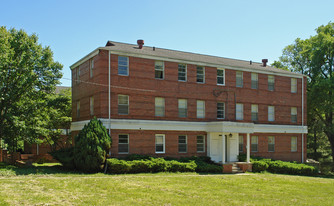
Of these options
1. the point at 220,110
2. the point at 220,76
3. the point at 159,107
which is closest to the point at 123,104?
the point at 159,107

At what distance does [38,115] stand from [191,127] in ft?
41.5

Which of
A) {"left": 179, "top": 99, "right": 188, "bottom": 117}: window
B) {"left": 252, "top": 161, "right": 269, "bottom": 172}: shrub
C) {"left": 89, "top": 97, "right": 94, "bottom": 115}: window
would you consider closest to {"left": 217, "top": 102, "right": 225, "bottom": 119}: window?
{"left": 179, "top": 99, "right": 188, "bottom": 117}: window

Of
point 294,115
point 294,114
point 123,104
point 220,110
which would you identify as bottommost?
point 294,115

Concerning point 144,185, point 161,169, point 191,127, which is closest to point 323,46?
point 191,127

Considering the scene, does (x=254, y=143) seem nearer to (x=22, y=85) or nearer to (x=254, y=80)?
(x=254, y=80)

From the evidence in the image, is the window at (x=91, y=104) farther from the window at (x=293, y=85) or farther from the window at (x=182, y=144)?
the window at (x=293, y=85)

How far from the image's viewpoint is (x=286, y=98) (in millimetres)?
35906

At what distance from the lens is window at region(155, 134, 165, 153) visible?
92.7 feet

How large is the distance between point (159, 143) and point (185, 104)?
4.18m

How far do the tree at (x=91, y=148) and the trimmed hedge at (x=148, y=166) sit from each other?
0.90 meters

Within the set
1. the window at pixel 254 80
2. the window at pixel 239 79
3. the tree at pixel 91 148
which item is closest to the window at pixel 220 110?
the window at pixel 239 79

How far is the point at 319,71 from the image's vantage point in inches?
1705

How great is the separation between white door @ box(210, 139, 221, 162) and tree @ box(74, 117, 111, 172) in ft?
33.1

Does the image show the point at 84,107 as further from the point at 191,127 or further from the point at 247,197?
the point at 247,197
